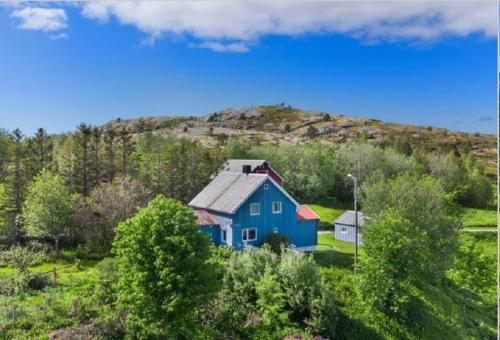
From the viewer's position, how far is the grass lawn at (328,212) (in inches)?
2271

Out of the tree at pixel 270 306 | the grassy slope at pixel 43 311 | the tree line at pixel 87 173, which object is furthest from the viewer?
the tree line at pixel 87 173

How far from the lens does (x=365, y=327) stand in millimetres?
25375

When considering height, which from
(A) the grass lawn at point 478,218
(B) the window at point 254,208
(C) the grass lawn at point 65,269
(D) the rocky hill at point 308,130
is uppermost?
(D) the rocky hill at point 308,130

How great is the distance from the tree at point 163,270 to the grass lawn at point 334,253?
51.8ft

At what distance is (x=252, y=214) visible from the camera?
119 feet

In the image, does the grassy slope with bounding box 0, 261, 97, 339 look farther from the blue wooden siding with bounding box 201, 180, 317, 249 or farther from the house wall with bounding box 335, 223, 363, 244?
the house wall with bounding box 335, 223, 363, 244

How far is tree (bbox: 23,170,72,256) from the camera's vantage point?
122ft

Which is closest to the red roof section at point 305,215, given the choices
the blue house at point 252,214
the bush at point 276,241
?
the blue house at point 252,214

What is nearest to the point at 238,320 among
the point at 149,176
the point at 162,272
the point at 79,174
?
the point at 162,272

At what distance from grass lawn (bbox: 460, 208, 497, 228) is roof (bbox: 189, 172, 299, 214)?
1480 inches

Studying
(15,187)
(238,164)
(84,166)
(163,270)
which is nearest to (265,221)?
(163,270)

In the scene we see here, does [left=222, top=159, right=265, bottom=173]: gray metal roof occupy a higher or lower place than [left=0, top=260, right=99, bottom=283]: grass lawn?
higher

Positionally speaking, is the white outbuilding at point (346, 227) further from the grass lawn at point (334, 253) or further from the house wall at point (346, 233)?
the grass lawn at point (334, 253)

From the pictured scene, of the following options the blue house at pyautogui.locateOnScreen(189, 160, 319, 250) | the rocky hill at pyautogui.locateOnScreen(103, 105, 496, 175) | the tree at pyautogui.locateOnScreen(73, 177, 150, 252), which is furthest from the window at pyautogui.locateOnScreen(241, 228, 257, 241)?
the rocky hill at pyautogui.locateOnScreen(103, 105, 496, 175)
